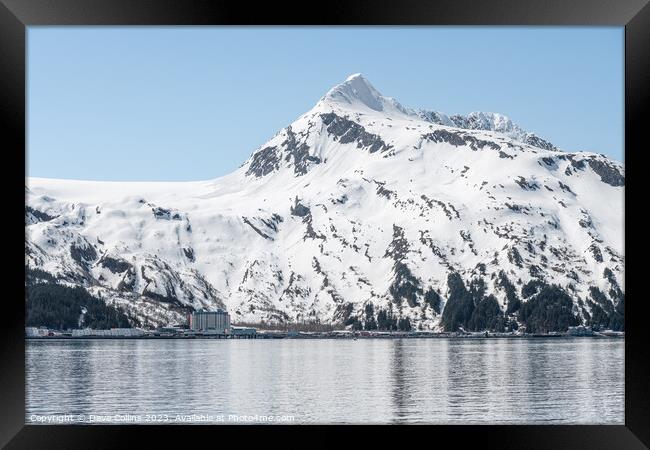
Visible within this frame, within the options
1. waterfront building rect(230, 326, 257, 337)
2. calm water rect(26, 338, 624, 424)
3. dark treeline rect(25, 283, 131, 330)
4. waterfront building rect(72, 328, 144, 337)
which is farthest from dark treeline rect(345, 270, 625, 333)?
calm water rect(26, 338, 624, 424)

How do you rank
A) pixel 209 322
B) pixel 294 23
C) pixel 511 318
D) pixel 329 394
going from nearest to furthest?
pixel 294 23 → pixel 329 394 → pixel 209 322 → pixel 511 318

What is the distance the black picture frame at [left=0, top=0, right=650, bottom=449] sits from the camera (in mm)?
10875

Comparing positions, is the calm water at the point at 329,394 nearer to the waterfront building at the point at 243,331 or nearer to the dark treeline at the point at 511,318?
the waterfront building at the point at 243,331

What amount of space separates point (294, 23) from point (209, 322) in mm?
180268

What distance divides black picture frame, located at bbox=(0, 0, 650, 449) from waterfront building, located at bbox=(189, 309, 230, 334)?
175431 mm

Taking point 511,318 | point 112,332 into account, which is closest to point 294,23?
point 112,332

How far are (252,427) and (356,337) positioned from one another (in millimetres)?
171844

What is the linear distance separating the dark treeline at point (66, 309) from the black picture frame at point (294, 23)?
15768 centimetres

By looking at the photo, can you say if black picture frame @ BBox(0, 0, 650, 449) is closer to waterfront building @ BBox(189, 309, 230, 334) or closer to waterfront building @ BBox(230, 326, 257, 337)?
waterfront building @ BBox(230, 326, 257, 337)

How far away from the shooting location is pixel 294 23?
462 inches

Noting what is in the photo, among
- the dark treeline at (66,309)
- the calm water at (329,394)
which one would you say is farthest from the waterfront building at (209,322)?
the calm water at (329,394)

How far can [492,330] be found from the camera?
186 meters

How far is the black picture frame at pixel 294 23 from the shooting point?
10.9 m

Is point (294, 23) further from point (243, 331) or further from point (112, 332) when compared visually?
point (243, 331)
